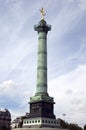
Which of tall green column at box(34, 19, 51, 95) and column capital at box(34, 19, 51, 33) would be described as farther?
column capital at box(34, 19, 51, 33)

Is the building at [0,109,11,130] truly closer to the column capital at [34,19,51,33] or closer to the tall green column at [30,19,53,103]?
the tall green column at [30,19,53,103]

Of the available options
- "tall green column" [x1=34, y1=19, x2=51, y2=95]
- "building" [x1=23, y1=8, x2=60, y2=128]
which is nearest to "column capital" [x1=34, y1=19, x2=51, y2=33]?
"tall green column" [x1=34, y1=19, x2=51, y2=95]

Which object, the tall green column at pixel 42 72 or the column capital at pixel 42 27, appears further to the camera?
the column capital at pixel 42 27

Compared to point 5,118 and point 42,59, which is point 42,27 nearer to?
point 42,59

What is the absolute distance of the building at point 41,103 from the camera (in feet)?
313

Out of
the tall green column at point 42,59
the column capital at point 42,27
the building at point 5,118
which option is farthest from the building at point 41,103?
the building at point 5,118

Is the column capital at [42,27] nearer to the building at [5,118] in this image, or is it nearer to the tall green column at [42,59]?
the tall green column at [42,59]

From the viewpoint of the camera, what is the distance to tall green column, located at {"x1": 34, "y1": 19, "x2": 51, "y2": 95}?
9906 centimetres

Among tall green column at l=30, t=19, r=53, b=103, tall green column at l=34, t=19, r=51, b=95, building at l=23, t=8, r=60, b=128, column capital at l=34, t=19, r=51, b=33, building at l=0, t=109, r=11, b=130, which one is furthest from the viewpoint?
building at l=0, t=109, r=11, b=130

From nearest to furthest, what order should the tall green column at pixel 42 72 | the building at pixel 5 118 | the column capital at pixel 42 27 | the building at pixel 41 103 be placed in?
1. the building at pixel 41 103
2. the tall green column at pixel 42 72
3. the column capital at pixel 42 27
4. the building at pixel 5 118

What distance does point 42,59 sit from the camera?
331 feet

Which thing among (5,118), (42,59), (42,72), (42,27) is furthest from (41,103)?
(5,118)

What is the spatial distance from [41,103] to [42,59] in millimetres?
14424

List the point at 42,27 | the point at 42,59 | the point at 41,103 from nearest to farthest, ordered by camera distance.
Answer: the point at 41,103
the point at 42,59
the point at 42,27
